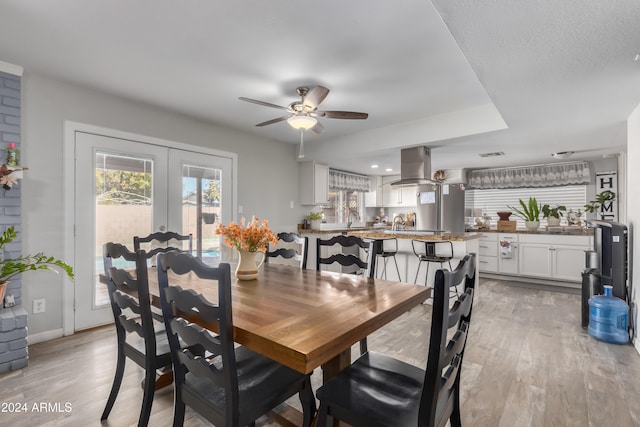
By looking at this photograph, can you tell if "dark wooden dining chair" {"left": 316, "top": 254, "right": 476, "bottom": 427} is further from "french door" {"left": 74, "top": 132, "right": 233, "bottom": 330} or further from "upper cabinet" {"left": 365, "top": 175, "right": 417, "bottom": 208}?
"upper cabinet" {"left": 365, "top": 175, "right": 417, "bottom": 208}

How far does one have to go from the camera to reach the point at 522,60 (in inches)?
76.0

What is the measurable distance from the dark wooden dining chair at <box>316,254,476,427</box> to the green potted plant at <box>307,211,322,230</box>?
13.3 feet

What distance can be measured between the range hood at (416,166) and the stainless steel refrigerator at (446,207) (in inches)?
20.5

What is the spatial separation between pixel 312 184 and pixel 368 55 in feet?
10.1

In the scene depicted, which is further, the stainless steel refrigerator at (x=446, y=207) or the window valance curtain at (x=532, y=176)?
the window valance curtain at (x=532, y=176)

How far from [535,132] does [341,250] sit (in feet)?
10.4

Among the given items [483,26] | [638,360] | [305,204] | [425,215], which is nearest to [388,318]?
[483,26]

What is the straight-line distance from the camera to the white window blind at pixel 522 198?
5.48m

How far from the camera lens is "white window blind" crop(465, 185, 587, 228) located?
5484mm

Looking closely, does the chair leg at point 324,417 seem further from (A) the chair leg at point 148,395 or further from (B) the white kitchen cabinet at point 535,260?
(B) the white kitchen cabinet at point 535,260

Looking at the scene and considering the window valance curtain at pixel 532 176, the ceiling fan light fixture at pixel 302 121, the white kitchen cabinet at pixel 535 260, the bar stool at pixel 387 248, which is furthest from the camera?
the window valance curtain at pixel 532 176

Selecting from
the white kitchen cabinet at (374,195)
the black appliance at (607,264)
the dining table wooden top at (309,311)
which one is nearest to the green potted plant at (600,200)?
the black appliance at (607,264)

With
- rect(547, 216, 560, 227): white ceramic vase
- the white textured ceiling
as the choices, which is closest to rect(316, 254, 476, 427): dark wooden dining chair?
the white textured ceiling

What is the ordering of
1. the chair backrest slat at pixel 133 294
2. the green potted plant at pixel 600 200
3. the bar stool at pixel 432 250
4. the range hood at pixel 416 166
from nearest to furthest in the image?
1. the chair backrest slat at pixel 133 294
2. the bar stool at pixel 432 250
3. the range hood at pixel 416 166
4. the green potted plant at pixel 600 200
